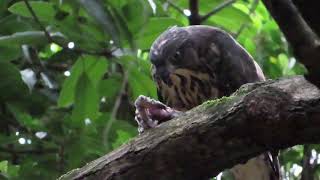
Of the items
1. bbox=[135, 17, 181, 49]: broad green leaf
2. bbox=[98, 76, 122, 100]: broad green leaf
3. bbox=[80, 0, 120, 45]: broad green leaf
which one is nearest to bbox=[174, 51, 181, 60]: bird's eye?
bbox=[135, 17, 181, 49]: broad green leaf

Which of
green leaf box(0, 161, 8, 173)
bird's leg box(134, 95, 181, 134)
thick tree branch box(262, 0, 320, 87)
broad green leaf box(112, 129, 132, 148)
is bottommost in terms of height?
green leaf box(0, 161, 8, 173)

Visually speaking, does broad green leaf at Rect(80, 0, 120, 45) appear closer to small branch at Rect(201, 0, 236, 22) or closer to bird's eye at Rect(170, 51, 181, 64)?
bird's eye at Rect(170, 51, 181, 64)

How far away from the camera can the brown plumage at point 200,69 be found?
2.94m

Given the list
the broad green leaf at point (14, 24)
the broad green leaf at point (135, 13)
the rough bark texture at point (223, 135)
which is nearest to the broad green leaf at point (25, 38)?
the broad green leaf at point (14, 24)

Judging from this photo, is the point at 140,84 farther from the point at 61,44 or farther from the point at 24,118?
the point at 24,118

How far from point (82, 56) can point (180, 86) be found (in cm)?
41

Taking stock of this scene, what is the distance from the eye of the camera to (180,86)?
2965mm

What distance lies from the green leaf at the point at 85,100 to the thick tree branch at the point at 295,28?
68.7 inches

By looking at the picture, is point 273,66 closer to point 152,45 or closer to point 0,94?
point 152,45

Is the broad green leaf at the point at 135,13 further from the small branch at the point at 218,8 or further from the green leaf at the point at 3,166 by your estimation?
the green leaf at the point at 3,166

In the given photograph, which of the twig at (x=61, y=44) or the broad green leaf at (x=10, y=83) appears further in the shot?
the broad green leaf at (x=10, y=83)

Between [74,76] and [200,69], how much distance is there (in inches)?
19.7

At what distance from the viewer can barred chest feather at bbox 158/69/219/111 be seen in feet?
9.72

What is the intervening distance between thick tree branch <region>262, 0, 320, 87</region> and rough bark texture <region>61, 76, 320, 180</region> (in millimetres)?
542
